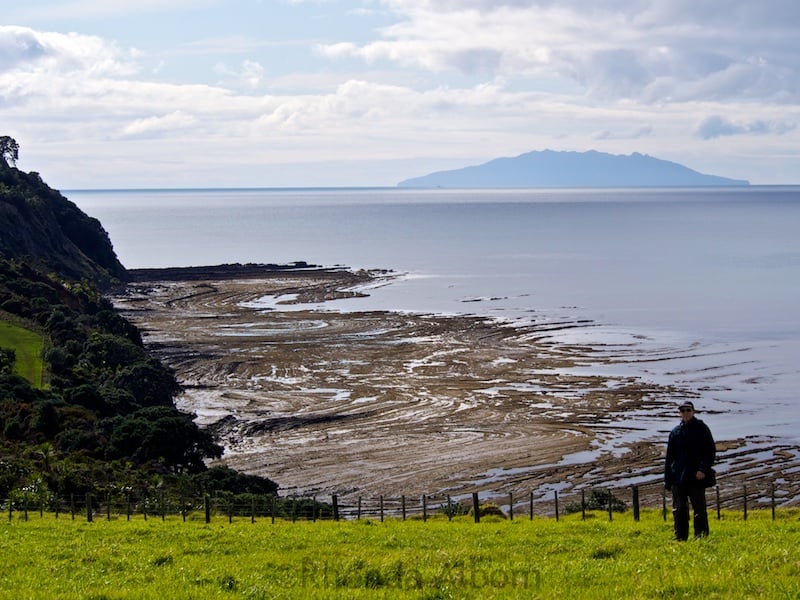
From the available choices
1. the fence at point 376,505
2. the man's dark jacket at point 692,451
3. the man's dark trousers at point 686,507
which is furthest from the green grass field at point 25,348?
the man's dark jacket at point 692,451

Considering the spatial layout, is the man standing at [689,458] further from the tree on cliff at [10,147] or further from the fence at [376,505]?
the tree on cliff at [10,147]

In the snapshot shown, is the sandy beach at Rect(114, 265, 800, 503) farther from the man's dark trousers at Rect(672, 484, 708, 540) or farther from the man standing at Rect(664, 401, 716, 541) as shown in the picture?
the man standing at Rect(664, 401, 716, 541)

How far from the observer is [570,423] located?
62.8 metres

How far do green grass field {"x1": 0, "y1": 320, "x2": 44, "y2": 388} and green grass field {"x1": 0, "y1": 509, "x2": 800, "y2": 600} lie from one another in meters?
47.2

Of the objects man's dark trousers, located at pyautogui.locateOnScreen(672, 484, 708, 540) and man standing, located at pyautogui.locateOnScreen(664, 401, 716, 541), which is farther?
man's dark trousers, located at pyautogui.locateOnScreen(672, 484, 708, 540)

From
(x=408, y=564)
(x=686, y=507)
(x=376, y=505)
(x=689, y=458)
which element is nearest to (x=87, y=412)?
(x=376, y=505)

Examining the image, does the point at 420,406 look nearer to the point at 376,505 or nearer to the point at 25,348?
the point at 376,505

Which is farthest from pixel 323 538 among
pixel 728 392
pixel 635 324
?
pixel 635 324

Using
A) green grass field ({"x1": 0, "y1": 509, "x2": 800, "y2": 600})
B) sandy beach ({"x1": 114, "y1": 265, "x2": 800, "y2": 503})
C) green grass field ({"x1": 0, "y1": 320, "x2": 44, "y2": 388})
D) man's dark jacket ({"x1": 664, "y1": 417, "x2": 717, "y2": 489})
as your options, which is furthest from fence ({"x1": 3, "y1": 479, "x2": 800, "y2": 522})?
green grass field ({"x1": 0, "y1": 320, "x2": 44, "y2": 388})

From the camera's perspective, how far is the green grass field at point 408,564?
12688 millimetres

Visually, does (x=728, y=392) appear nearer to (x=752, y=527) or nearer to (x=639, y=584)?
(x=752, y=527)

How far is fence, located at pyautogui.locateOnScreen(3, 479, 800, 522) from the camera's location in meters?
29.9

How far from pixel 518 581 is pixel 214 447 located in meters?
43.5

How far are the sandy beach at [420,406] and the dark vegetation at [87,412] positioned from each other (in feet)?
12.1
